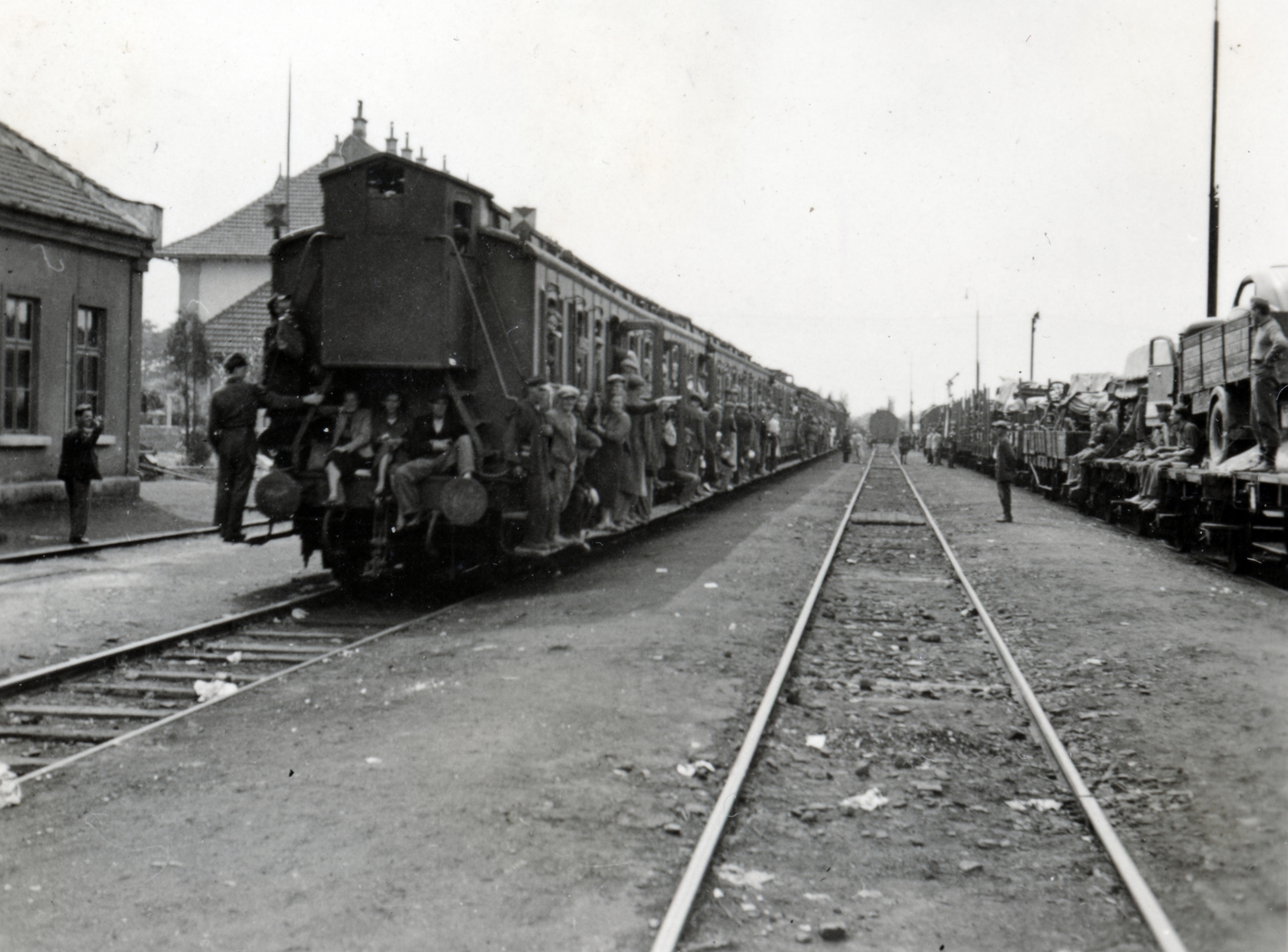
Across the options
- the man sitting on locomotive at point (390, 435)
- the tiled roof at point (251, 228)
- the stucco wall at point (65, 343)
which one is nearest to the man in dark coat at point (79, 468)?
the stucco wall at point (65, 343)

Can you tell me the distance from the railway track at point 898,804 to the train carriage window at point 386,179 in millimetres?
4965

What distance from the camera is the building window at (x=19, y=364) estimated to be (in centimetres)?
1680

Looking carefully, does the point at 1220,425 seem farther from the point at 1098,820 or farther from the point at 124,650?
the point at 124,650

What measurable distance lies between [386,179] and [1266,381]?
8496 mm

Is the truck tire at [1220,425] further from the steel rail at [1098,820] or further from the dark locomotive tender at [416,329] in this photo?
the dark locomotive tender at [416,329]

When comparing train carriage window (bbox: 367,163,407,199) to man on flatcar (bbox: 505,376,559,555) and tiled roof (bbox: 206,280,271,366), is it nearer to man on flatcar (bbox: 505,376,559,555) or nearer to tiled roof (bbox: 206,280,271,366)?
man on flatcar (bbox: 505,376,559,555)

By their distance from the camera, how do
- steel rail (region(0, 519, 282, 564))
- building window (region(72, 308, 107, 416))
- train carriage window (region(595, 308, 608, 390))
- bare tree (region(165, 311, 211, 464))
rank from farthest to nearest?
bare tree (region(165, 311, 211, 464))
building window (region(72, 308, 107, 416))
train carriage window (region(595, 308, 608, 390))
steel rail (region(0, 519, 282, 564))

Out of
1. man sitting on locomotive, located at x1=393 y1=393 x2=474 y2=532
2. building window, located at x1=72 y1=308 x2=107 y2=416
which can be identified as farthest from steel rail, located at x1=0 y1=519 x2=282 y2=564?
building window, located at x1=72 y1=308 x2=107 y2=416

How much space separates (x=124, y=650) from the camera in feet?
24.4

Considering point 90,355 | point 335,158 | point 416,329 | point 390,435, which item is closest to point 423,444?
point 390,435

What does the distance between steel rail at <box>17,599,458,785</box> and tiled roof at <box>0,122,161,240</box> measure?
1174cm

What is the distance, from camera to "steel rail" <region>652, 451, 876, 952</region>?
366 centimetres

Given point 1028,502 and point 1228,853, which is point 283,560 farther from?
point 1028,502

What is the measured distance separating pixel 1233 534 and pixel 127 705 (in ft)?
38.2
